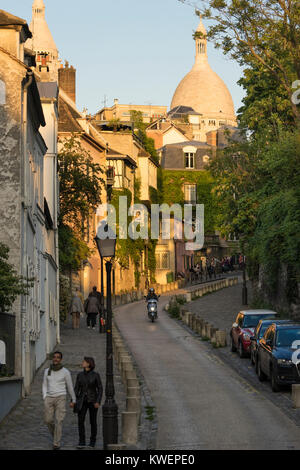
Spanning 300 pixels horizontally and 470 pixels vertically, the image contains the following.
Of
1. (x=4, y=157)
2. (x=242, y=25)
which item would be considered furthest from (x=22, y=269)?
(x=242, y=25)

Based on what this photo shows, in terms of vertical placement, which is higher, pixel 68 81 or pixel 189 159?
pixel 68 81

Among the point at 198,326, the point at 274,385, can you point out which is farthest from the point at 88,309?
the point at 274,385

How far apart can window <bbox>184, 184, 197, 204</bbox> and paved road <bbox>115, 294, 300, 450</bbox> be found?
50757 millimetres

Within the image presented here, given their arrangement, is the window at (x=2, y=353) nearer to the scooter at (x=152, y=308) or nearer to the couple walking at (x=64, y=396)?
the couple walking at (x=64, y=396)

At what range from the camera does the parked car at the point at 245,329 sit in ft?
93.0

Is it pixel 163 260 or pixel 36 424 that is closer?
pixel 36 424

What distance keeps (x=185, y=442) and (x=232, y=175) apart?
29426 mm

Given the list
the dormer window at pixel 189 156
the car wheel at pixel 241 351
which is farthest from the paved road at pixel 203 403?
the dormer window at pixel 189 156

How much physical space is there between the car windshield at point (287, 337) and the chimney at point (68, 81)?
4148cm

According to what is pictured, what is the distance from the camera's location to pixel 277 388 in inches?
830

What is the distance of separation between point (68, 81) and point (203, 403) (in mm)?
44361

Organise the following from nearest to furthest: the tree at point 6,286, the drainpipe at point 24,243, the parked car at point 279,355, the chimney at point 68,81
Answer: the tree at point 6,286
the drainpipe at point 24,243
the parked car at point 279,355
the chimney at point 68,81

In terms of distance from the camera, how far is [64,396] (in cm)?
1424

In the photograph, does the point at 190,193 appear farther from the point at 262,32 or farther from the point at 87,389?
the point at 87,389
